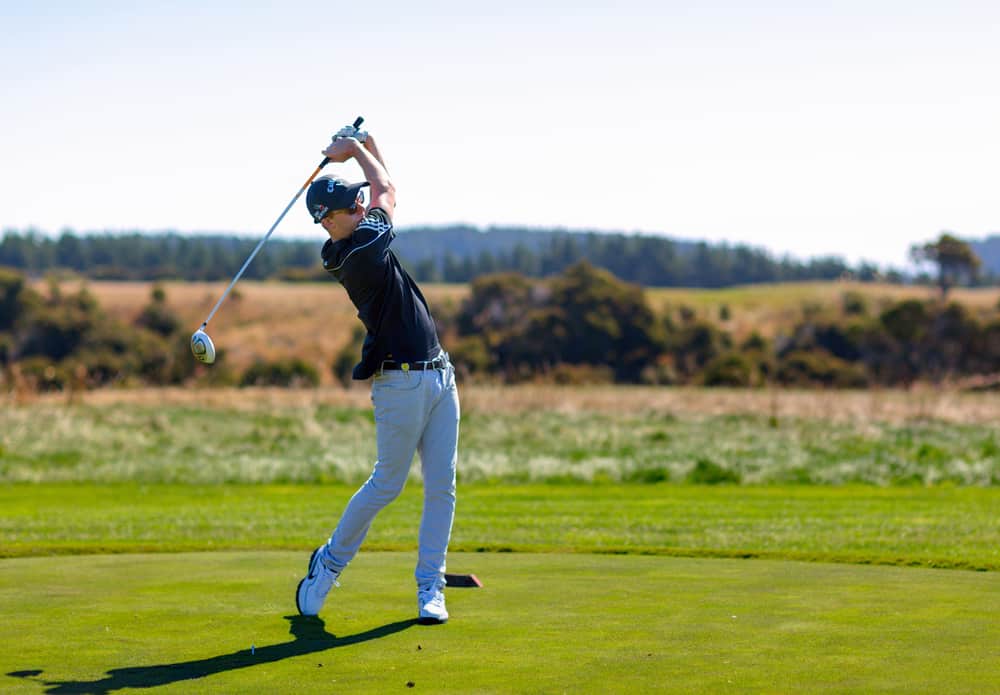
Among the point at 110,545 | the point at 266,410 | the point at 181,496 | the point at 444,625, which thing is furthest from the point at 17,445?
the point at 444,625

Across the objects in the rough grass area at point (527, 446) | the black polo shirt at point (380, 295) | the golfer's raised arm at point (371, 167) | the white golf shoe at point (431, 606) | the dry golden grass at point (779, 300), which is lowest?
the rough grass area at point (527, 446)

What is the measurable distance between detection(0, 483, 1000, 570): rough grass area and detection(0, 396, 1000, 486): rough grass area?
1124 millimetres

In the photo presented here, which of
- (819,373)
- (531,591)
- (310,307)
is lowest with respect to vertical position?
(819,373)

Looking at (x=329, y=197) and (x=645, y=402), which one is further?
(x=645, y=402)

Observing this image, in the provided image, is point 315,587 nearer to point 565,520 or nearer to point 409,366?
point 409,366

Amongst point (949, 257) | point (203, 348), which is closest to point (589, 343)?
point (949, 257)

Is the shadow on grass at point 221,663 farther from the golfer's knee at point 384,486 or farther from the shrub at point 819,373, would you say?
the shrub at point 819,373

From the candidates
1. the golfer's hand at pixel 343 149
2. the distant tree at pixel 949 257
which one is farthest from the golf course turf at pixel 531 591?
the distant tree at pixel 949 257

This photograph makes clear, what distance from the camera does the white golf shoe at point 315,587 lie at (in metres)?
6.17

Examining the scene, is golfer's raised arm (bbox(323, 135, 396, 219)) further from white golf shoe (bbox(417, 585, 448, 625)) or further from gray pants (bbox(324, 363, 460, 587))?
white golf shoe (bbox(417, 585, 448, 625))

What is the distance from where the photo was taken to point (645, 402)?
3719cm

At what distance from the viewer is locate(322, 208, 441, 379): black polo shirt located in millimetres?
6035

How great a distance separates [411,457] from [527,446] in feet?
61.8

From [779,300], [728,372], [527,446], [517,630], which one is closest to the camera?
[517,630]
